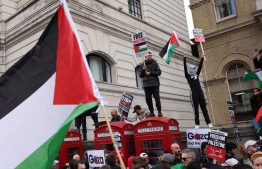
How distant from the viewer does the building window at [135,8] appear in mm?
18817

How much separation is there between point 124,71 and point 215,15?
11355 mm

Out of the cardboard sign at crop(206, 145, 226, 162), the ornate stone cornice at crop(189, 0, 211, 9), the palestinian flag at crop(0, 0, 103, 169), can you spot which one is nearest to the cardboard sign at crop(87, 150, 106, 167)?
the cardboard sign at crop(206, 145, 226, 162)

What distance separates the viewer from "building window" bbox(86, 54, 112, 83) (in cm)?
1463

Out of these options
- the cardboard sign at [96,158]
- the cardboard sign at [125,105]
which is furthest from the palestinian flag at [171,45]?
the cardboard sign at [96,158]

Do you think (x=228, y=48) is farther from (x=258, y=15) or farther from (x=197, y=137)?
(x=197, y=137)

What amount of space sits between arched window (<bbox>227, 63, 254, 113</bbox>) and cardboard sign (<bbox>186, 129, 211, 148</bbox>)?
16.2 m

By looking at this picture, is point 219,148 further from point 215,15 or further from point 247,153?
point 215,15

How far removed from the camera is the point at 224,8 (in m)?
23.3

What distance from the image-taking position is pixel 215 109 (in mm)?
23266

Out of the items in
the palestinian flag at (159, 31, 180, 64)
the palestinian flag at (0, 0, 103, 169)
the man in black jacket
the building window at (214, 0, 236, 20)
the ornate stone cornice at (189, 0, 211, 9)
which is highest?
the ornate stone cornice at (189, 0, 211, 9)

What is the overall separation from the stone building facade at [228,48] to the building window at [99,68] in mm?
10872

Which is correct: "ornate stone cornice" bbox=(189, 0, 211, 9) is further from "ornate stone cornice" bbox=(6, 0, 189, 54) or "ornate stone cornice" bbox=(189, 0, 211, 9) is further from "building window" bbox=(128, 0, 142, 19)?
"ornate stone cornice" bbox=(6, 0, 189, 54)

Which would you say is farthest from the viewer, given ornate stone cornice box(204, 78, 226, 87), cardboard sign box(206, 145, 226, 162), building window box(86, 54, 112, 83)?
ornate stone cornice box(204, 78, 226, 87)

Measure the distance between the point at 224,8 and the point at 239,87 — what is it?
20.9ft
